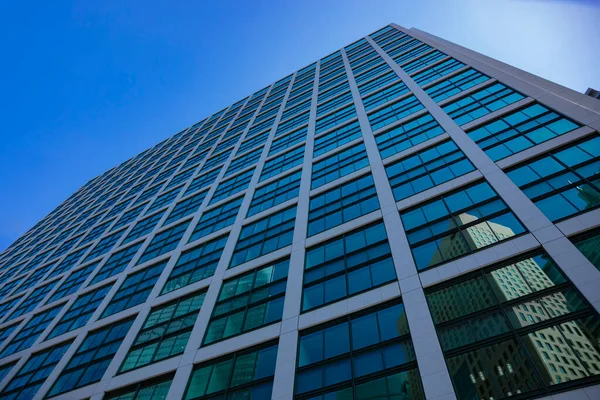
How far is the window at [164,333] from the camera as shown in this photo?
18408 millimetres

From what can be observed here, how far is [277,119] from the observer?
137ft

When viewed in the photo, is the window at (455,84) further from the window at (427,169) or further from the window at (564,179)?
the window at (564,179)

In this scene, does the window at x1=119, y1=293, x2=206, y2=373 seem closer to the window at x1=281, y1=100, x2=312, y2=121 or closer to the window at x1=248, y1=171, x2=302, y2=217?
the window at x1=248, y1=171, x2=302, y2=217

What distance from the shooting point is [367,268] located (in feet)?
53.9

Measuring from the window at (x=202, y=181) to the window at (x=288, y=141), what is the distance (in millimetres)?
6249

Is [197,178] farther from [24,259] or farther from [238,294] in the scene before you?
[24,259]

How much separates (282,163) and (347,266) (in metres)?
14.9

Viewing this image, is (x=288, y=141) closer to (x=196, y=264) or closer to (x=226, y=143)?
(x=226, y=143)

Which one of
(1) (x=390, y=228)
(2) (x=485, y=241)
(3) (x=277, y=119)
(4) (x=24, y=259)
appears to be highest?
(3) (x=277, y=119)

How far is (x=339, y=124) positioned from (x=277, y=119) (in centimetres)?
1242

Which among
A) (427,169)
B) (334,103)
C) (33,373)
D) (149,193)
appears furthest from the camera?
(149,193)

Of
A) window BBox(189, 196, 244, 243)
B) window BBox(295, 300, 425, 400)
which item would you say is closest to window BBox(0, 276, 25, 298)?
window BBox(189, 196, 244, 243)

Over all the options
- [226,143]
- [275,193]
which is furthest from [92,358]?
[226,143]

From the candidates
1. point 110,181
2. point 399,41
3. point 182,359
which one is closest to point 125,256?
point 182,359
